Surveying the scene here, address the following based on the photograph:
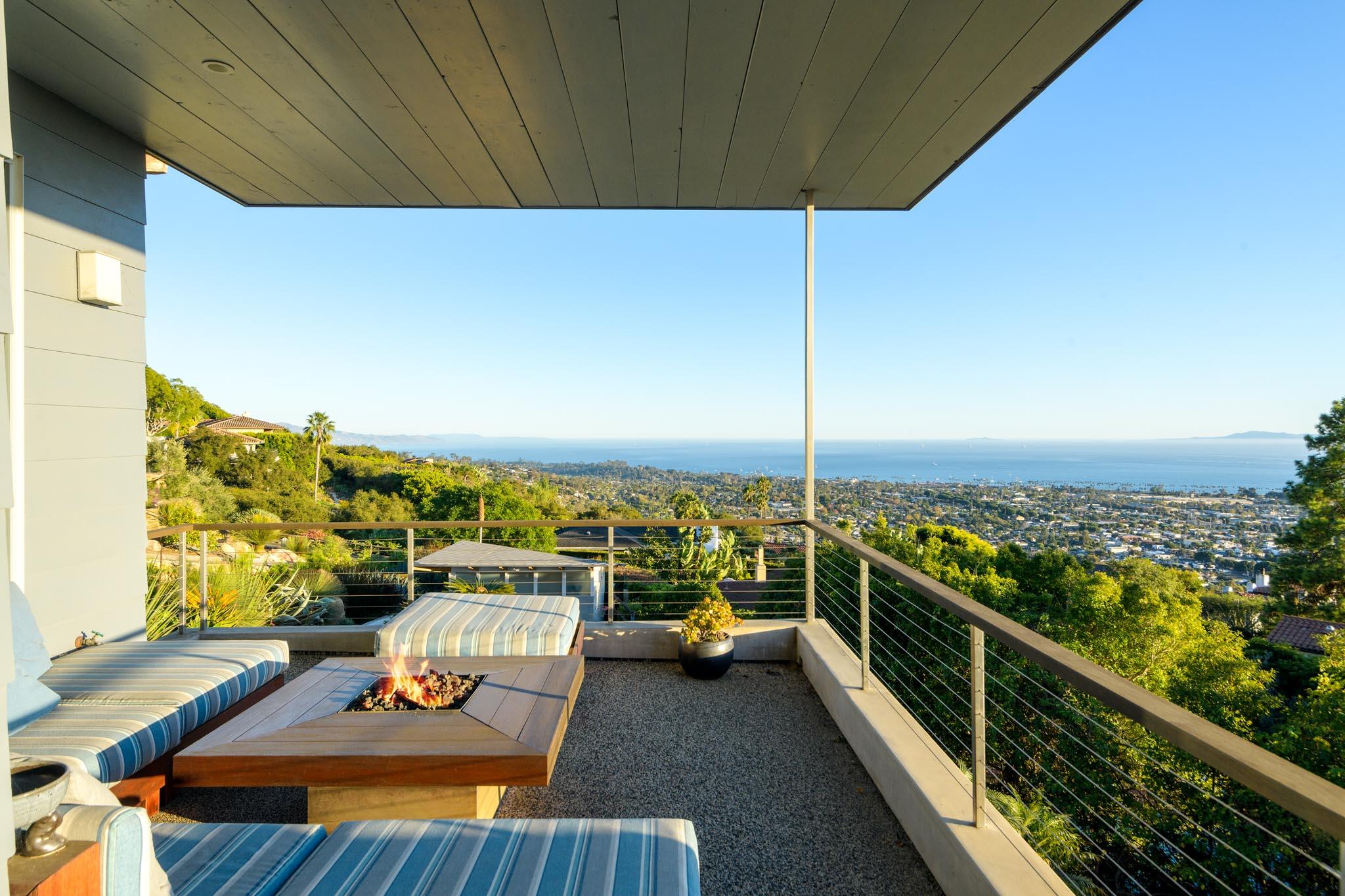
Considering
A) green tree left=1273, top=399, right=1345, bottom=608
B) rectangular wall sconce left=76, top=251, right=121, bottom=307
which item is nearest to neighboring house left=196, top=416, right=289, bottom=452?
rectangular wall sconce left=76, top=251, right=121, bottom=307

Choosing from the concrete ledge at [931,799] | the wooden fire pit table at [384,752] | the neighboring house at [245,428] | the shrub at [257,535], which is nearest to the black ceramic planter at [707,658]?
the concrete ledge at [931,799]

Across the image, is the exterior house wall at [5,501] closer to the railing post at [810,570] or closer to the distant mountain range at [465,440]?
the railing post at [810,570]

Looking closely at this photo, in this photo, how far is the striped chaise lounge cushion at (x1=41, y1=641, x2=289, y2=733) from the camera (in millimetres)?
2242

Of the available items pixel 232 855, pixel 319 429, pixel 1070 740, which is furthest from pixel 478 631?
pixel 319 429

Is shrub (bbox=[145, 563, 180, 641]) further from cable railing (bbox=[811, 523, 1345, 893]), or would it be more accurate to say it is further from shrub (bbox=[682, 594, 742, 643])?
cable railing (bbox=[811, 523, 1345, 893])

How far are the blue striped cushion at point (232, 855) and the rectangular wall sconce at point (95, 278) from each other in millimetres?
2318

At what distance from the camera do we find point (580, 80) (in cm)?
245

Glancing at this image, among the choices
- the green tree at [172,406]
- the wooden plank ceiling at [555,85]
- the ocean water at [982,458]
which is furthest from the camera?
the ocean water at [982,458]

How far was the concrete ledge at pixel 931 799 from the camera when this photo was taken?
163cm

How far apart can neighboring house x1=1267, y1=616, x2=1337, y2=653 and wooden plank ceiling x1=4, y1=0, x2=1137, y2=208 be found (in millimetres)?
26479

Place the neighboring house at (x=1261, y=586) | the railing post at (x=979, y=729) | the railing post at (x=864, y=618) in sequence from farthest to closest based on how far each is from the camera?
the neighboring house at (x=1261, y=586) < the railing post at (x=864, y=618) < the railing post at (x=979, y=729)

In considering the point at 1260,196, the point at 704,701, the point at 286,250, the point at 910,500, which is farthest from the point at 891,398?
the point at 704,701

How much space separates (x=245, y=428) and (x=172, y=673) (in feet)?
63.2

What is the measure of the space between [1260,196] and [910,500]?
2463 centimetres
